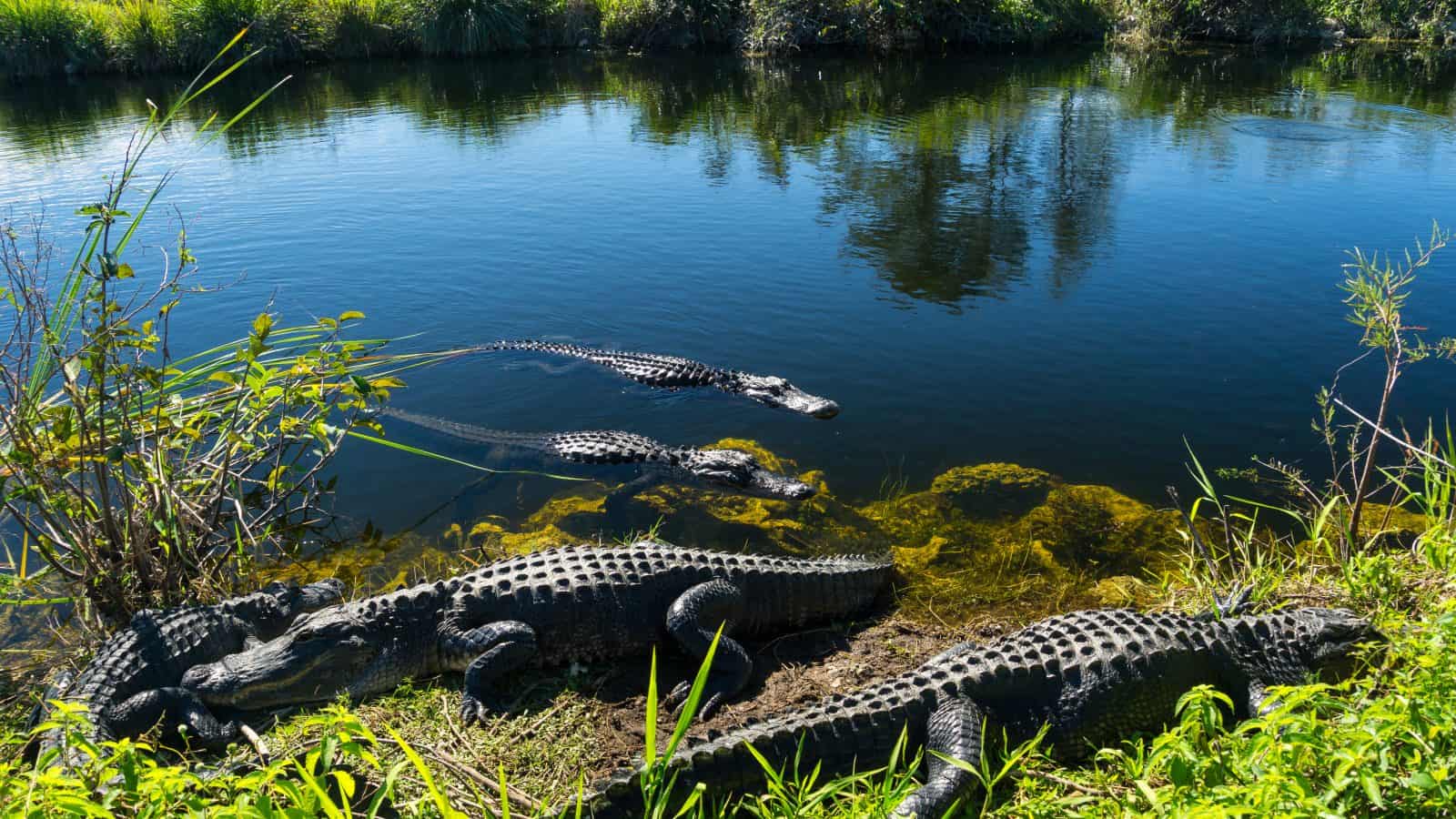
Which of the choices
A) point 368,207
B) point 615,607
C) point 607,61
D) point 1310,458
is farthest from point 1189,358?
point 607,61

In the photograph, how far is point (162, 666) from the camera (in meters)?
4.23

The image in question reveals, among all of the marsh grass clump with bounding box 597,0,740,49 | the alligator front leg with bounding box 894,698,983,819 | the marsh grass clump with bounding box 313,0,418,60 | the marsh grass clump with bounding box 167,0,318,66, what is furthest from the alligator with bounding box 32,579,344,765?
the marsh grass clump with bounding box 597,0,740,49

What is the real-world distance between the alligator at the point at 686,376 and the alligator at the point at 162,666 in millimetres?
4477

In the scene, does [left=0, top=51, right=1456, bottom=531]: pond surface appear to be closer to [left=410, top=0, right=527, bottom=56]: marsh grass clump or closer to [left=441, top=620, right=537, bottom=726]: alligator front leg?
[left=441, top=620, right=537, bottom=726]: alligator front leg

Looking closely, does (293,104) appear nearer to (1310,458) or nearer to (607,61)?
(607,61)

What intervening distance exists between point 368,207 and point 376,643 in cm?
→ 1098

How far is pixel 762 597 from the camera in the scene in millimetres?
4906

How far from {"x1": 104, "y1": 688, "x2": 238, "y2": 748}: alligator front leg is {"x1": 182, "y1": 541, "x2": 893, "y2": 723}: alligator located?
0.25ft

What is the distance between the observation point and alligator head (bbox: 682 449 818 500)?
6.89 meters

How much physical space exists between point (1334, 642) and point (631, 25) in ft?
97.6

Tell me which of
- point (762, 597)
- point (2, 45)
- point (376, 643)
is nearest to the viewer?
point (376, 643)

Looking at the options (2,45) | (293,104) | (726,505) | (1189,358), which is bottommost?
(726,505)

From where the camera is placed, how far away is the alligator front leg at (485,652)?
4.34 metres

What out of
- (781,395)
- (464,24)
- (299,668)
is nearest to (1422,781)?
(299,668)
